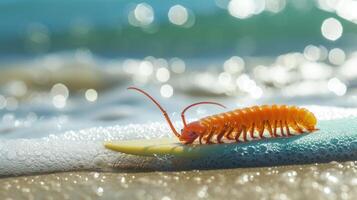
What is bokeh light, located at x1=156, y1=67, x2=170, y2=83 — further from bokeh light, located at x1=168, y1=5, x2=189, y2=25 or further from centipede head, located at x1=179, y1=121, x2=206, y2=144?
centipede head, located at x1=179, y1=121, x2=206, y2=144

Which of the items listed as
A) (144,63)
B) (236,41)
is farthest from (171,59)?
(236,41)

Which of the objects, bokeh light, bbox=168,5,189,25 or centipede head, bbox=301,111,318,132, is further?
bokeh light, bbox=168,5,189,25

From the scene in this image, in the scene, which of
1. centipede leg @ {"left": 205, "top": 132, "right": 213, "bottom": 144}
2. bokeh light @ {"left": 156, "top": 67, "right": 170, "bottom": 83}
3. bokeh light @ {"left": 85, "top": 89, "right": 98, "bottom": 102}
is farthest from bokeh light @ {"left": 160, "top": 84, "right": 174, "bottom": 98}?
centipede leg @ {"left": 205, "top": 132, "right": 213, "bottom": 144}

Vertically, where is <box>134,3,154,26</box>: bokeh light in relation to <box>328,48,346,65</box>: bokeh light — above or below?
above

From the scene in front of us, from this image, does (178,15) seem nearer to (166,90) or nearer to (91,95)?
(166,90)

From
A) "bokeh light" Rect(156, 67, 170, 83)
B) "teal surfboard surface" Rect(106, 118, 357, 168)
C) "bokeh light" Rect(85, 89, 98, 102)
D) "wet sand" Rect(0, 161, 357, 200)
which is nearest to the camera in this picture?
"wet sand" Rect(0, 161, 357, 200)

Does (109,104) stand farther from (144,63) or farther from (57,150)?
(57,150)
